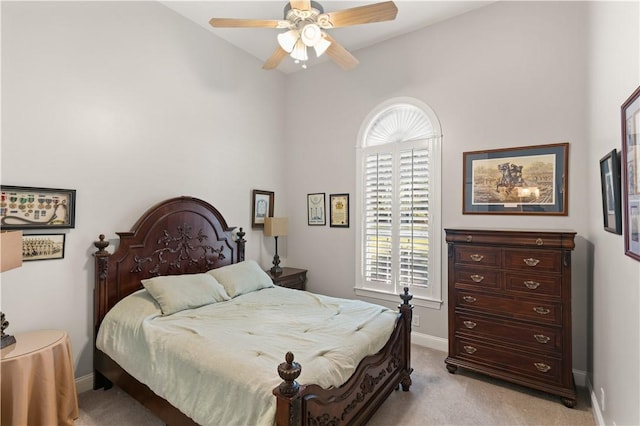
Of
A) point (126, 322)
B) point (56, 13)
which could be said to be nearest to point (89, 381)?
point (126, 322)

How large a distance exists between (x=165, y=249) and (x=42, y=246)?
95 cm

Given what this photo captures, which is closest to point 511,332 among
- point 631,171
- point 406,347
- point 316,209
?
point 406,347

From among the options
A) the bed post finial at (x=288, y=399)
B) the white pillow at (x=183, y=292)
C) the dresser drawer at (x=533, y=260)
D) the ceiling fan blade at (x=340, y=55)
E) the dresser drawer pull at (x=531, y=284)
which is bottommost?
the bed post finial at (x=288, y=399)

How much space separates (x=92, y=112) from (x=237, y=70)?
6.08ft

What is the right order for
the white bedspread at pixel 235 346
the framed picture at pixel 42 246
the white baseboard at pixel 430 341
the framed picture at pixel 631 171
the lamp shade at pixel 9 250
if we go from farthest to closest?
the white baseboard at pixel 430 341 < the framed picture at pixel 42 246 < the lamp shade at pixel 9 250 < the white bedspread at pixel 235 346 < the framed picture at pixel 631 171

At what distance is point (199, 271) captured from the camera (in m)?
3.46

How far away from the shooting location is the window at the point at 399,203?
352 centimetres

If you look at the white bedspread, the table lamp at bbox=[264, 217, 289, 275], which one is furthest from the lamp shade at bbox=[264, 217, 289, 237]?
the white bedspread

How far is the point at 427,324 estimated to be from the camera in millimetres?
3564

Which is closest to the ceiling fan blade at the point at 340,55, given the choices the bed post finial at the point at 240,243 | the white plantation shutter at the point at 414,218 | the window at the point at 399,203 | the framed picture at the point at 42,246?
the window at the point at 399,203

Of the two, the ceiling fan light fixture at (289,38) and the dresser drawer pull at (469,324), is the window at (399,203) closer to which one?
the dresser drawer pull at (469,324)

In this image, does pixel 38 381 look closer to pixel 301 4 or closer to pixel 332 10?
pixel 301 4

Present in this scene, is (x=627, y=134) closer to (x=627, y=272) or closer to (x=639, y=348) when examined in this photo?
(x=627, y=272)

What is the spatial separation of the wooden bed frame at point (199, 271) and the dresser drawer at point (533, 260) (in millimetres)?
941
